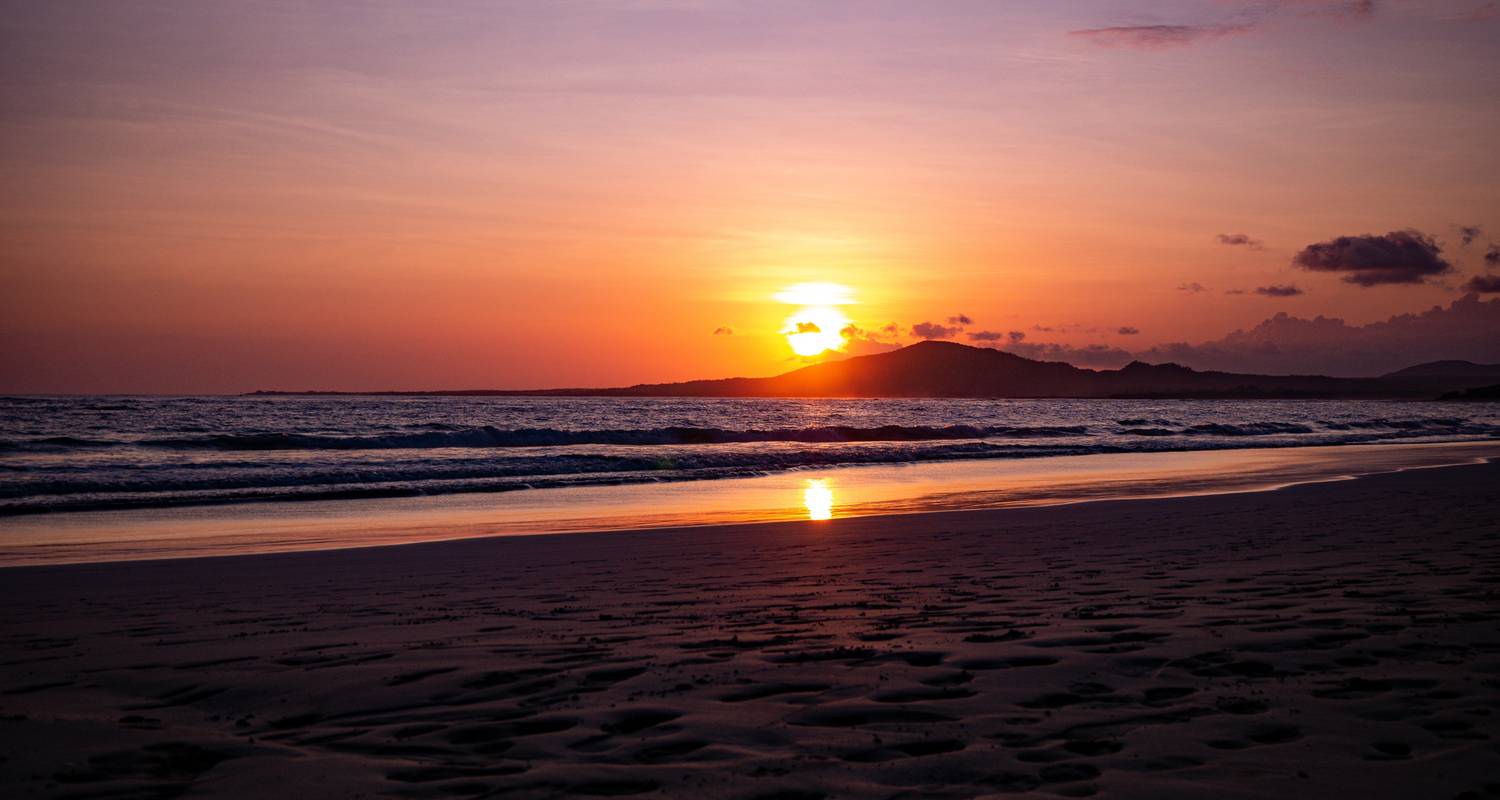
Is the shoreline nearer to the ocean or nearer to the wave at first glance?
the ocean

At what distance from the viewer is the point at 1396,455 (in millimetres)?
36812

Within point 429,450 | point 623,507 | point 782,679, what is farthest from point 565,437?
point 782,679

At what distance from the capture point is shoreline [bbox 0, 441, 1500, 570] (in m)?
14.9

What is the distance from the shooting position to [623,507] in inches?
798

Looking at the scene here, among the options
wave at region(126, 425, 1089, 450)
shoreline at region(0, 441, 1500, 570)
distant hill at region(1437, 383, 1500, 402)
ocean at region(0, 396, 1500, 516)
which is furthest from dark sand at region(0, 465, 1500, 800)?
distant hill at region(1437, 383, 1500, 402)

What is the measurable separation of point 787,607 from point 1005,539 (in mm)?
5906

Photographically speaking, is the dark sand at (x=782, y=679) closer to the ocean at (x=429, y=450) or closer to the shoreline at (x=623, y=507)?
the shoreline at (x=623, y=507)

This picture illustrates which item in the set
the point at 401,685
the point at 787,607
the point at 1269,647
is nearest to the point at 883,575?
the point at 787,607

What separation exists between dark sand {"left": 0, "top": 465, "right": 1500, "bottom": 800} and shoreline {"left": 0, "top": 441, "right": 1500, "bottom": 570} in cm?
423

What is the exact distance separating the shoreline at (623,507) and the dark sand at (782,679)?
4.23 m

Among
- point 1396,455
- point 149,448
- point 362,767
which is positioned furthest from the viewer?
point 149,448

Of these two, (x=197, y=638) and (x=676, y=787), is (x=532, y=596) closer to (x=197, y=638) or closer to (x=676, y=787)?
(x=197, y=638)

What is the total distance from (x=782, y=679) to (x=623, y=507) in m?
15.0

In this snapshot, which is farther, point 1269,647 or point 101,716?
point 1269,647
